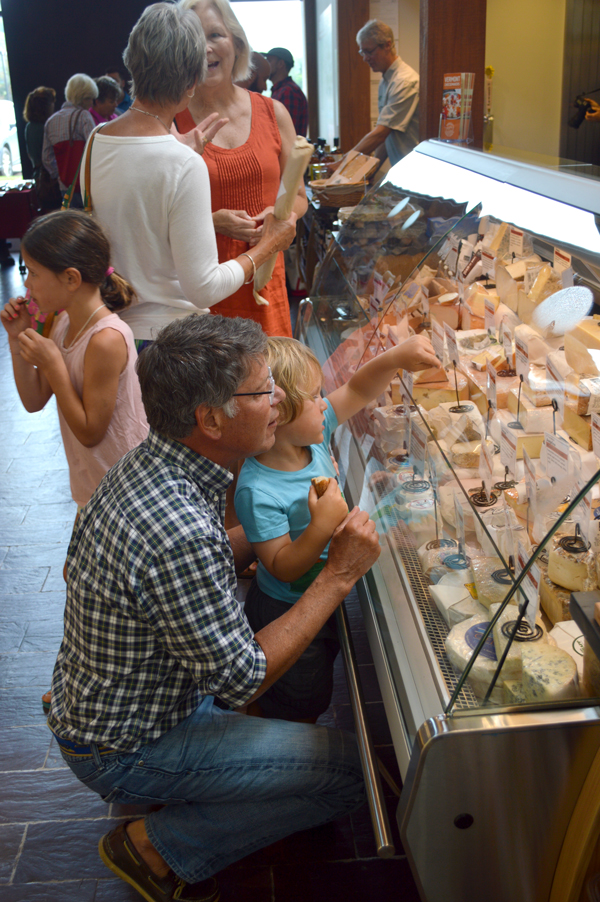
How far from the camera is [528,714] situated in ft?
3.43

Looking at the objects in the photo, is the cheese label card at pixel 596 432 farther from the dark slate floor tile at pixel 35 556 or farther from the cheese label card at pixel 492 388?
the dark slate floor tile at pixel 35 556

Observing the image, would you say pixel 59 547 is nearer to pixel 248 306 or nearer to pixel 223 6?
pixel 248 306

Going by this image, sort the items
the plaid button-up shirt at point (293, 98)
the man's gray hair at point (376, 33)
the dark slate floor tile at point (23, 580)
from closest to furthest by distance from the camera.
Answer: the dark slate floor tile at point (23, 580) < the man's gray hair at point (376, 33) < the plaid button-up shirt at point (293, 98)

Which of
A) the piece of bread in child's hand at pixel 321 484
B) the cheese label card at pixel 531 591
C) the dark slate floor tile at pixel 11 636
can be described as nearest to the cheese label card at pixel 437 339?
the piece of bread in child's hand at pixel 321 484

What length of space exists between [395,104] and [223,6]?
2916 mm

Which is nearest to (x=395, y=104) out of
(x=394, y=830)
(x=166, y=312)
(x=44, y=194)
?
(x=166, y=312)

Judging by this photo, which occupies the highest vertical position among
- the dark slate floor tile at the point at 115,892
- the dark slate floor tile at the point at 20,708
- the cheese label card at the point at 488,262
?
the cheese label card at the point at 488,262

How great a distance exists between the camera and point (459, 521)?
4.47ft

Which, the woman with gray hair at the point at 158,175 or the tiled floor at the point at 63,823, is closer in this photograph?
the tiled floor at the point at 63,823

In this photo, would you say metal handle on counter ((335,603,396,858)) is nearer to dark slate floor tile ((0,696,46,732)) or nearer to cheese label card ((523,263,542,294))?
cheese label card ((523,263,542,294))

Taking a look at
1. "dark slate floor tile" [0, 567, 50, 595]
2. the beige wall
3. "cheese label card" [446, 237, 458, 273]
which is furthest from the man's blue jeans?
the beige wall

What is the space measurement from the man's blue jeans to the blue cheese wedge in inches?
24.6

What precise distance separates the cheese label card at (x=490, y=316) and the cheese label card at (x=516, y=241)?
0.48ft

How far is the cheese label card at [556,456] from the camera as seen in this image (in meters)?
1.29
